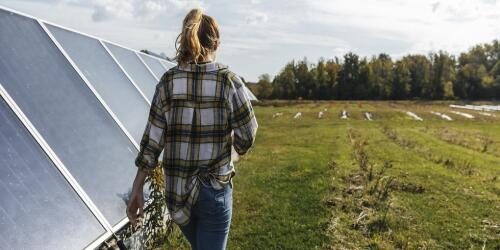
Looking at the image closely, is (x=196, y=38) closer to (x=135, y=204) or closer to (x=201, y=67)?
(x=201, y=67)

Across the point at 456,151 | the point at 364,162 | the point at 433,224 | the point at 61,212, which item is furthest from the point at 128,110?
the point at 456,151

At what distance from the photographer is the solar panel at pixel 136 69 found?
9.66m

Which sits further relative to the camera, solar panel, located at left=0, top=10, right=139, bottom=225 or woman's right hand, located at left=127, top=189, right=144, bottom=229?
solar panel, located at left=0, top=10, right=139, bottom=225

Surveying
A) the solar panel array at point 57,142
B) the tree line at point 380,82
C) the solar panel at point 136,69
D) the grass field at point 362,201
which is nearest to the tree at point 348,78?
the tree line at point 380,82

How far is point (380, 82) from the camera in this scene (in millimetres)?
102562

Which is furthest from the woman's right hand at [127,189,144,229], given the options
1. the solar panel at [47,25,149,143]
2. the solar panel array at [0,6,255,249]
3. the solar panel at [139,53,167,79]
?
the solar panel at [139,53,167,79]

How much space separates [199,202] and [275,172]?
8.66 m

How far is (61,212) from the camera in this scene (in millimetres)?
3826

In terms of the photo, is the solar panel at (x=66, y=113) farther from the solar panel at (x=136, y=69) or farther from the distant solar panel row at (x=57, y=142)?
the solar panel at (x=136, y=69)

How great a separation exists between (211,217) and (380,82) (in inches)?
4074

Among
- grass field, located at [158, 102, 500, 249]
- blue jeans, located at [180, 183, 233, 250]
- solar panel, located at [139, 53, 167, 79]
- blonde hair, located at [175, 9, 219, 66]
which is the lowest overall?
grass field, located at [158, 102, 500, 249]

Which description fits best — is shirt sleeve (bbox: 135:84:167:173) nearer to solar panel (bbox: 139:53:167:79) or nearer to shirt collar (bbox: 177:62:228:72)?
shirt collar (bbox: 177:62:228:72)

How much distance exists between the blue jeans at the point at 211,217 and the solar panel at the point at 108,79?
347 centimetres

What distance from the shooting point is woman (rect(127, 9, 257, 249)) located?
311 cm
